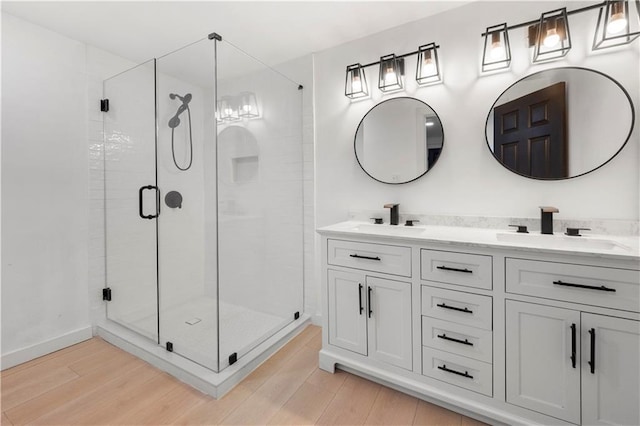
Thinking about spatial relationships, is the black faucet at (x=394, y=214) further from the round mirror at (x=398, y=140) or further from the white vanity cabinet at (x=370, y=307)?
the white vanity cabinet at (x=370, y=307)

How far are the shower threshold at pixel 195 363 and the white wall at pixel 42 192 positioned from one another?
324 millimetres

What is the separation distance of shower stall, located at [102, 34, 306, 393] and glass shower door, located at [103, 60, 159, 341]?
10mm

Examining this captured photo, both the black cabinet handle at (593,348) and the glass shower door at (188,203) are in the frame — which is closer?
the black cabinet handle at (593,348)

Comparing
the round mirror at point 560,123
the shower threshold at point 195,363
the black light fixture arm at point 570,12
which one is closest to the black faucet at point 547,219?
the round mirror at point 560,123

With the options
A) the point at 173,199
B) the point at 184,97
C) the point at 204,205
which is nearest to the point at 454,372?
the point at 204,205

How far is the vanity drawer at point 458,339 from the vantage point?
4.58ft

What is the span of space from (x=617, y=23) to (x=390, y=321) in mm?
1927

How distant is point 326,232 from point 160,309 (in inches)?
54.0

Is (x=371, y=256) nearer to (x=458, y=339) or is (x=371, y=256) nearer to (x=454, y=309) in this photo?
(x=454, y=309)

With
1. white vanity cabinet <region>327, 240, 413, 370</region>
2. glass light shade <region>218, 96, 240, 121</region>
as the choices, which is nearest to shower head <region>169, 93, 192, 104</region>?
glass light shade <region>218, 96, 240, 121</region>

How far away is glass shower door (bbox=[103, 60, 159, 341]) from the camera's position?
2.13 metres

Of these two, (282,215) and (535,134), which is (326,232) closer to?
(282,215)

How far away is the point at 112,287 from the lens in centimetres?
236

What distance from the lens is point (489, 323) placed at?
1.38 m
